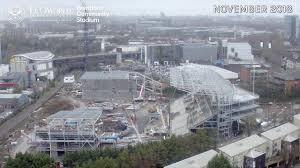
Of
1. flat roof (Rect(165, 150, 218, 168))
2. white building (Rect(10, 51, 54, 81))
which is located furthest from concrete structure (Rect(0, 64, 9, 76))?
flat roof (Rect(165, 150, 218, 168))

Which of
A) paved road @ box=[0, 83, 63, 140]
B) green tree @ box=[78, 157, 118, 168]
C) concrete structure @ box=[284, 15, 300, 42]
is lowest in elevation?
paved road @ box=[0, 83, 63, 140]

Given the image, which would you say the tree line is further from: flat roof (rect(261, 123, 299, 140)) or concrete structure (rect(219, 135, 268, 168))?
flat roof (rect(261, 123, 299, 140))

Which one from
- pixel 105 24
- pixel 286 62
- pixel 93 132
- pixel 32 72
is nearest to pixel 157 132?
pixel 93 132

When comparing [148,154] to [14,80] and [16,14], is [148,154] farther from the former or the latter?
[16,14]

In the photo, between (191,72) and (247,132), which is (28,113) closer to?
(191,72)

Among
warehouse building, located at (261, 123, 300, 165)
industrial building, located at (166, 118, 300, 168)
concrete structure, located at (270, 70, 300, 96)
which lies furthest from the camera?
concrete structure, located at (270, 70, 300, 96)

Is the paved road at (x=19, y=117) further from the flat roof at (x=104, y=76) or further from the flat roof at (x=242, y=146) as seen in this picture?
the flat roof at (x=242, y=146)
